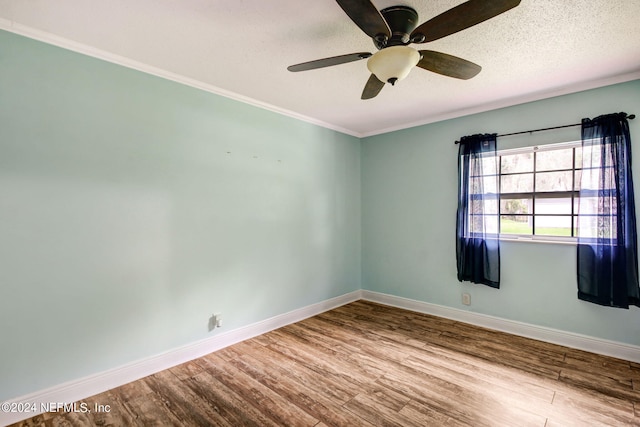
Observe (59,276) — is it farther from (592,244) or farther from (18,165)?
(592,244)

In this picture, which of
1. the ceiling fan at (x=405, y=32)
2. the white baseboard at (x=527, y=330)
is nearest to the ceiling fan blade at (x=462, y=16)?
the ceiling fan at (x=405, y=32)

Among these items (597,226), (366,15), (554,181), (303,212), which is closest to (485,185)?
(554,181)

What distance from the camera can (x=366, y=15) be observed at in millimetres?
1399

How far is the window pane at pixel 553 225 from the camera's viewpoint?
2.98 metres

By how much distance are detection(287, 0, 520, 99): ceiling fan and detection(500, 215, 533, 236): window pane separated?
6.36ft

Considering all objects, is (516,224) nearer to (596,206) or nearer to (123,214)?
(596,206)

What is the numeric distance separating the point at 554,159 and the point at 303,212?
270 centimetres

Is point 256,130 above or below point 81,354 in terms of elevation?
above

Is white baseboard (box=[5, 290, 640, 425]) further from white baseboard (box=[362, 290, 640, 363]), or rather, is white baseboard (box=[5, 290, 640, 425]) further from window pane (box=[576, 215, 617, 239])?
window pane (box=[576, 215, 617, 239])

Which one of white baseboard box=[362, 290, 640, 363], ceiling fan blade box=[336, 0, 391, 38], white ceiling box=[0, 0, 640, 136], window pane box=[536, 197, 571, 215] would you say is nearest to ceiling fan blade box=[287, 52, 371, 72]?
ceiling fan blade box=[336, 0, 391, 38]

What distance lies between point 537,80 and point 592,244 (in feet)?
5.07

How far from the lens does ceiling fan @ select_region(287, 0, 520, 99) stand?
1344 mm

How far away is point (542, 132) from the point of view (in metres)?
3.06

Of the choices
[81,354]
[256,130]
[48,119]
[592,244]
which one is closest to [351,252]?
[256,130]
